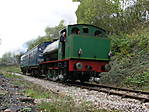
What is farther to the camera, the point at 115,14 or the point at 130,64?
the point at 115,14

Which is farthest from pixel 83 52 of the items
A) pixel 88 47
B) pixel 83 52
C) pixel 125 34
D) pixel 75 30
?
pixel 125 34

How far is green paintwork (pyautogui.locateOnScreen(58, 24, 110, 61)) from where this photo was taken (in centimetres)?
1178

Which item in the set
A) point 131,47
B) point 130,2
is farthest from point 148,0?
point 131,47

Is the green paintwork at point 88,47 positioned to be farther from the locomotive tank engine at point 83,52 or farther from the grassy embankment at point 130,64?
the grassy embankment at point 130,64

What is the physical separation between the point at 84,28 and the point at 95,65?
2.15m

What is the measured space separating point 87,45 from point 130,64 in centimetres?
384

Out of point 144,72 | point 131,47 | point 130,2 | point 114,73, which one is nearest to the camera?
point 144,72

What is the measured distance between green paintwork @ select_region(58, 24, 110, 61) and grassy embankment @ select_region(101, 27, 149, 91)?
158 cm

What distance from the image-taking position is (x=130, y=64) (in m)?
14.6

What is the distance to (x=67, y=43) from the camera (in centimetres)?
1231

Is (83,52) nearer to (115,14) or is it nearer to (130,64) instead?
(130,64)

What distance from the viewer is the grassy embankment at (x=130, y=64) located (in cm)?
1179

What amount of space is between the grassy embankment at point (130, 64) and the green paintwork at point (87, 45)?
1576mm

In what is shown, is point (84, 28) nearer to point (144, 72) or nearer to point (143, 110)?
point (144, 72)
